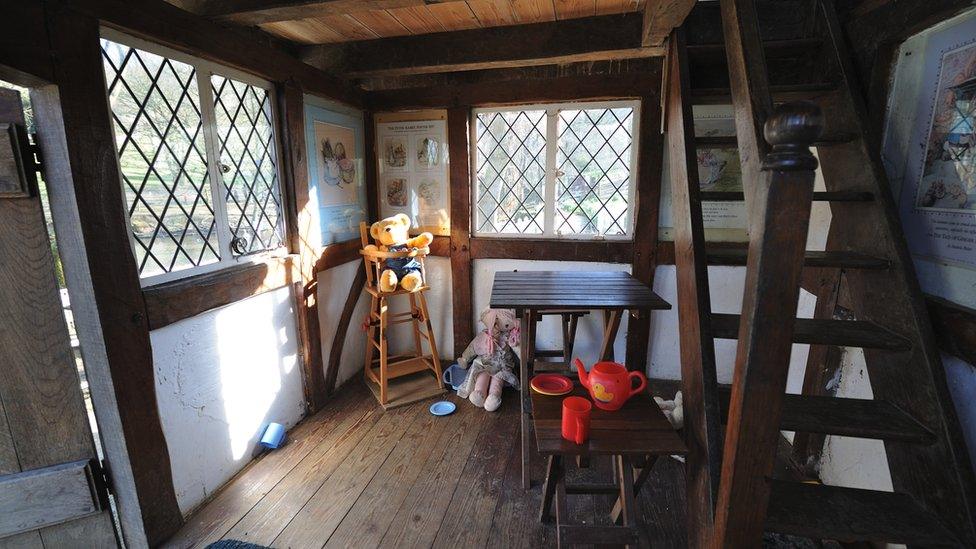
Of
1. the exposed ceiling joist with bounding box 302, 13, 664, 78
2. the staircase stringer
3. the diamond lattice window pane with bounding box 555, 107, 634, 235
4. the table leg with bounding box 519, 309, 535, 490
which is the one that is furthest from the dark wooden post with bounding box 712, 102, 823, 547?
the diamond lattice window pane with bounding box 555, 107, 634, 235

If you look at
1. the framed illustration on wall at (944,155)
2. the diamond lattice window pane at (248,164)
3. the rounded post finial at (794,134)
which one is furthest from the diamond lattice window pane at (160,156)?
the framed illustration on wall at (944,155)

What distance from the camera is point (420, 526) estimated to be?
176 cm

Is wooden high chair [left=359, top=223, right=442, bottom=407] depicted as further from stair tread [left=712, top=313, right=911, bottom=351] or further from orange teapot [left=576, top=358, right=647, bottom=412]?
stair tread [left=712, top=313, right=911, bottom=351]

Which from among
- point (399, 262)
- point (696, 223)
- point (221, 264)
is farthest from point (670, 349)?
point (221, 264)

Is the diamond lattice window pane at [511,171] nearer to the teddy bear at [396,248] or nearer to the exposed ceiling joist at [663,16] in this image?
the teddy bear at [396,248]

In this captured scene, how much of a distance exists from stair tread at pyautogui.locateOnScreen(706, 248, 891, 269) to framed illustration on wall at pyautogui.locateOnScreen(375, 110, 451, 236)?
6.85ft

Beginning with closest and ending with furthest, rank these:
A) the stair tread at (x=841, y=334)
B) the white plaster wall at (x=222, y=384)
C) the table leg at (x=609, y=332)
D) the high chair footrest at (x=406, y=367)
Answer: the stair tread at (x=841, y=334) → the white plaster wall at (x=222, y=384) → the table leg at (x=609, y=332) → the high chair footrest at (x=406, y=367)

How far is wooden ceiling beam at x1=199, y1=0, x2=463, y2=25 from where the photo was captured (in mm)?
1676

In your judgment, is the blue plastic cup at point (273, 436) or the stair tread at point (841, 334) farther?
the blue plastic cup at point (273, 436)

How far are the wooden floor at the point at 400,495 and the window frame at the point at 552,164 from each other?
1.35 meters

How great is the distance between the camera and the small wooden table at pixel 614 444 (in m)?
1.37

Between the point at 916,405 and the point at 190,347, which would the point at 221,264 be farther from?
the point at 916,405

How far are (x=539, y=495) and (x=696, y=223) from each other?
4.76ft

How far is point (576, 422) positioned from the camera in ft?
4.58
